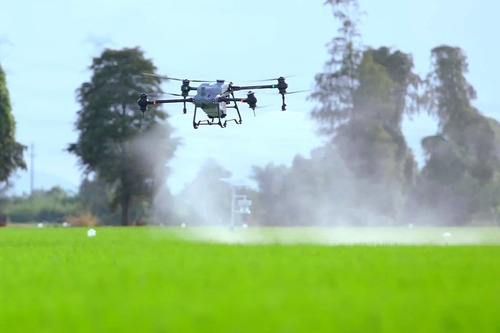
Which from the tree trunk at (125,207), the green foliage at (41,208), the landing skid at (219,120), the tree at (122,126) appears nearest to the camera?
the landing skid at (219,120)

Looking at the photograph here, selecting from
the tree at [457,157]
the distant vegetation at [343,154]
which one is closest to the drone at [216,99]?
the distant vegetation at [343,154]

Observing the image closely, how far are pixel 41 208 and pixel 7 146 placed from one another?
26130 mm

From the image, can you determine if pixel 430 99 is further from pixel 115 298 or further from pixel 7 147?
pixel 115 298

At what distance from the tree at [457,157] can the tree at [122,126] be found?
71.6 ft

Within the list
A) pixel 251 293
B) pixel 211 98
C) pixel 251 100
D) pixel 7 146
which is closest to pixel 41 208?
pixel 7 146

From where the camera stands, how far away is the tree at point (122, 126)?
84.9 m

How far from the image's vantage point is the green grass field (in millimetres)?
14312

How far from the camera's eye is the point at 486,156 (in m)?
93.2

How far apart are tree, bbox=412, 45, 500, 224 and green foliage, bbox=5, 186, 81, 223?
3324 cm

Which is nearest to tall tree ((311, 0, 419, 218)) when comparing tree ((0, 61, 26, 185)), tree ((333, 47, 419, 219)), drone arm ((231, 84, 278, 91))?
tree ((333, 47, 419, 219))

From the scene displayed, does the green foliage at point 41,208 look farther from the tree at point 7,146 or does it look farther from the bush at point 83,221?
the tree at point 7,146

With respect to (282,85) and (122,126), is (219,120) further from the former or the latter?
(122,126)

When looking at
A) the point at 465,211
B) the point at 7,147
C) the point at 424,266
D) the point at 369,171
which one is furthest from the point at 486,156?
the point at 424,266

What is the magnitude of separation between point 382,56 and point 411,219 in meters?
13.1
